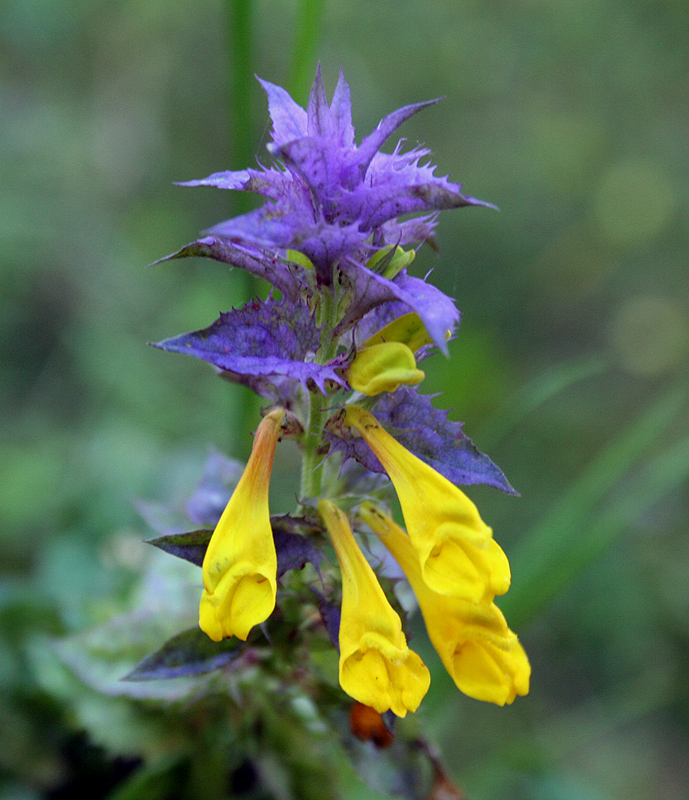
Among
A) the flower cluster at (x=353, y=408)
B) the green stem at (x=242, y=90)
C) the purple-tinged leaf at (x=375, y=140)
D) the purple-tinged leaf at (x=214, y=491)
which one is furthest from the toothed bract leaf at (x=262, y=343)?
the green stem at (x=242, y=90)

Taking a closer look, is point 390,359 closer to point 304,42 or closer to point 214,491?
point 214,491

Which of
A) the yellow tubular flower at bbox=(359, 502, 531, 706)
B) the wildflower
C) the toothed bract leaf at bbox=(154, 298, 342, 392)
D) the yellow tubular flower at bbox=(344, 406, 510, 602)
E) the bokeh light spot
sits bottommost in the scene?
the bokeh light spot

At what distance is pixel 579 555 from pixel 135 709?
0.52 meters

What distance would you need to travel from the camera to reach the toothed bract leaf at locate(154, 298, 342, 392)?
0.45 metres

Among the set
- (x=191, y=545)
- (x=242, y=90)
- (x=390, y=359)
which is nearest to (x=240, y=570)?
(x=191, y=545)

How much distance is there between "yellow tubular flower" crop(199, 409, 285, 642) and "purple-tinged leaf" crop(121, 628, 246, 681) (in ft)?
0.35

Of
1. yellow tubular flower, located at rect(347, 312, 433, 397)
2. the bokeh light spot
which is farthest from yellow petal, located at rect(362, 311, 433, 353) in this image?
the bokeh light spot

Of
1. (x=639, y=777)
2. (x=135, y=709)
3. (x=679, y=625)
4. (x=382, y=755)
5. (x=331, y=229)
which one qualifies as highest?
(x=331, y=229)

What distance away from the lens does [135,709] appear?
29.8 inches

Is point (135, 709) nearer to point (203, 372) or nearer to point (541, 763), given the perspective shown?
Answer: point (541, 763)

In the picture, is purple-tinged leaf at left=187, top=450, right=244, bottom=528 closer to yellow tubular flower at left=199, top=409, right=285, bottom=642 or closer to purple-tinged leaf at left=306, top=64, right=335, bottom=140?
yellow tubular flower at left=199, top=409, right=285, bottom=642

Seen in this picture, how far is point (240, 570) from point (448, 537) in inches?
5.5

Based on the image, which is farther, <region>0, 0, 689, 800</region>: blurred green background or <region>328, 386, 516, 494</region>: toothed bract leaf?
<region>0, 0, 689, 800</region>: blurred green background

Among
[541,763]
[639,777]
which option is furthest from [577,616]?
[541,763]
